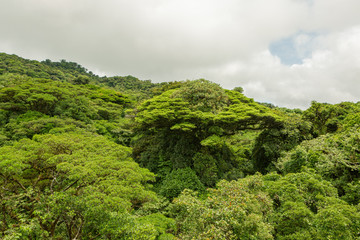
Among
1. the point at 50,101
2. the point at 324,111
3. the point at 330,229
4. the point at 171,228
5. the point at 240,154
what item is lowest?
the point at 171,228

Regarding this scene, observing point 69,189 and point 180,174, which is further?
point 180,174

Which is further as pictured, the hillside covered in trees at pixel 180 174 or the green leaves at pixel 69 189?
the green leaves at pixel 69 189

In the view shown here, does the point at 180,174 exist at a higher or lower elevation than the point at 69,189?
higher

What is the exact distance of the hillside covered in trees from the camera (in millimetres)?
5707

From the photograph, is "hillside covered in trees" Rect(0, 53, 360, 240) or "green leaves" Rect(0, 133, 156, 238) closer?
"hillside covered in trees" Rect(0, 53, 360, 240)

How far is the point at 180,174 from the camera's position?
1341cm

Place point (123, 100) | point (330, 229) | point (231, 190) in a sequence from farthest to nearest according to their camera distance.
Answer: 1. point (123, 100)
2. point (231, 190)
3. point (330, 229)

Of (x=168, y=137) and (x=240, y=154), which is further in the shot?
(x=240, y=154)

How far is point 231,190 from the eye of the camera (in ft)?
21.8

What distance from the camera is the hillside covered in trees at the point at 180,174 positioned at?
5.71 metres

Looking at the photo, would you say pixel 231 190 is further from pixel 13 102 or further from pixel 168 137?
pixel 13 102

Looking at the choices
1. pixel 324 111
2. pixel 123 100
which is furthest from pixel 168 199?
pixel 123 100

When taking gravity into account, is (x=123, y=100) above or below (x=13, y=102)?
above

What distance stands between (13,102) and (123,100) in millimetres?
19521
